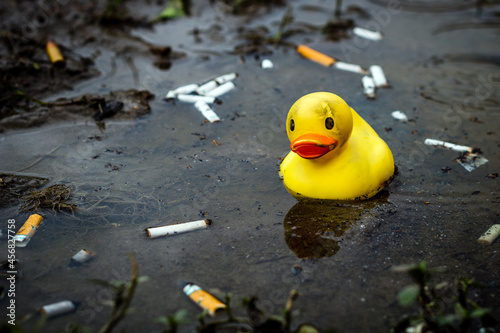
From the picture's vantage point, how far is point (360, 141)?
398 cm

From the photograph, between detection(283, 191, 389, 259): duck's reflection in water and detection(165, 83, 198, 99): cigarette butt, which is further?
detection(165, 83, 198, 99): cigarette butt

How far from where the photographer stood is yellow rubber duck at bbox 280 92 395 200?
11.8 ft

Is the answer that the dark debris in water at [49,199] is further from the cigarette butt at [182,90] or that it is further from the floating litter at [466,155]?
the floating litter at [466,155]

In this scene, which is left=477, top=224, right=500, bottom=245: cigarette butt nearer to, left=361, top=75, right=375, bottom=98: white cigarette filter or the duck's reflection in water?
the duck's reflection in water

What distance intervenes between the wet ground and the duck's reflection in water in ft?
0.05

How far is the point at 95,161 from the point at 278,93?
2609 mm

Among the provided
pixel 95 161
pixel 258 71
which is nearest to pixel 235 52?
pixel 258 71

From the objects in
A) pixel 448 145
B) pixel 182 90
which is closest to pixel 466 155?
pixel 448 145

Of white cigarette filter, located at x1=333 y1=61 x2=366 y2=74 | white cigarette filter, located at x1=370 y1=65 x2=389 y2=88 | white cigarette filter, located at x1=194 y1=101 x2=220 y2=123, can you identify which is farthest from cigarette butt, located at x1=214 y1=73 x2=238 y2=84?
white cigarette filter, located at x1=370 y1=65 x2=389 y2=88

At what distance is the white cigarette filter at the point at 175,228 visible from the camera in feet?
12.3

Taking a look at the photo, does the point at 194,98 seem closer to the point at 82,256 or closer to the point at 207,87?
the point at 207,87

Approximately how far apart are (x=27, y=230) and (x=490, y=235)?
3.94 meters

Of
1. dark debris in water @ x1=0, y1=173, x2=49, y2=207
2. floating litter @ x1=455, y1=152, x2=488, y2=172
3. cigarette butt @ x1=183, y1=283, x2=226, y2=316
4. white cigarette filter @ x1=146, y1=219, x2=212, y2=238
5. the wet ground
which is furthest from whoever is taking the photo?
floating litter @ x1=455, y1=152, x2=488, y2=172

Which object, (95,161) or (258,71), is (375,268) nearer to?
(95,161)
